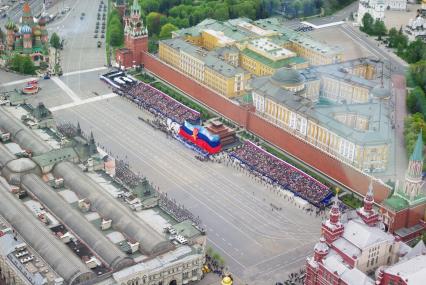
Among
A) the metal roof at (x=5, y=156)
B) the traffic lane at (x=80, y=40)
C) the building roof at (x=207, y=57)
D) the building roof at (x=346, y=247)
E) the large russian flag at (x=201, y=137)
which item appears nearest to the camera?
the building roof at (x=346, y=247)

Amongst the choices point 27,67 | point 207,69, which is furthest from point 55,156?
point 27,67

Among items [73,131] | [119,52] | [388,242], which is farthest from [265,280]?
[119,52]

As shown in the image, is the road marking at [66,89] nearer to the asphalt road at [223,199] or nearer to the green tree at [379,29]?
the asphalt road at [223,199]

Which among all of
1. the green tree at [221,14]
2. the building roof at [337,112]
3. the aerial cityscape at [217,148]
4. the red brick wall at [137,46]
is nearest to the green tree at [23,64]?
the aerial cityscape at [217,148]

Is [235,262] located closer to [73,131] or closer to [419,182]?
[419,182]

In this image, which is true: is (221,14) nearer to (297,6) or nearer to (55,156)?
(297,6)
